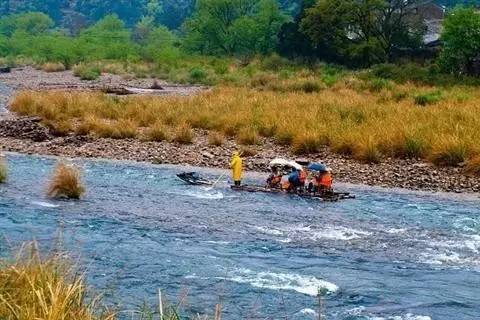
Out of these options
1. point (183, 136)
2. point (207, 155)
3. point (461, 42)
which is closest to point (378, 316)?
point (207, 155)

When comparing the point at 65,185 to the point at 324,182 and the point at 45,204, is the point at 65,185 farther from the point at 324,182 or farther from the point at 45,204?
the point at 324,182

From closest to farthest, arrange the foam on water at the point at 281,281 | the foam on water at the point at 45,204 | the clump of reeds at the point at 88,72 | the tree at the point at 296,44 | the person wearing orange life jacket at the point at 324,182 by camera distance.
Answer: the foam on water at the point at 281,281 → the foam on water at the point at 45,204 → the person wearing orange life jacket at the point at 324,182 → the clump of reeds at the point at 88,72 → the tree at the point at 296,44

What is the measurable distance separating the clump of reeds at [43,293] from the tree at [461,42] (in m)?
37.9

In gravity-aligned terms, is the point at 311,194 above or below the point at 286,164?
below

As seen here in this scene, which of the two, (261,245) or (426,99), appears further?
(426,99)

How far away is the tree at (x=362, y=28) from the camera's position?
51094mm

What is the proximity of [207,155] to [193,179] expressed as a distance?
3.68 m

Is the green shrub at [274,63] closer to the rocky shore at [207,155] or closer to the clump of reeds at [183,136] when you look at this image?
the rocky shore at [207,155]

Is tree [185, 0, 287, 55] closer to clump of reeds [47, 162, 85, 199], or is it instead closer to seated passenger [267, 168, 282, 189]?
seated passenger [267, 168, 282, 189]

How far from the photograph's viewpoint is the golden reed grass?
866 inches

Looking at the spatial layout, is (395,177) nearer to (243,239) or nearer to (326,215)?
(326,215)

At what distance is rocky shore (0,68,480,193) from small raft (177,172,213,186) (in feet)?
7.99

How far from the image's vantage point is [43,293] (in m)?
6.57

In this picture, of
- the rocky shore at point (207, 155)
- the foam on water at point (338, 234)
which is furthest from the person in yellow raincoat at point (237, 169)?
the foam on water at point (338, 234)
